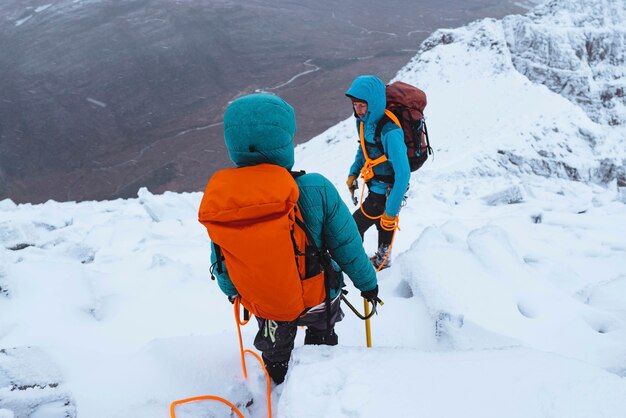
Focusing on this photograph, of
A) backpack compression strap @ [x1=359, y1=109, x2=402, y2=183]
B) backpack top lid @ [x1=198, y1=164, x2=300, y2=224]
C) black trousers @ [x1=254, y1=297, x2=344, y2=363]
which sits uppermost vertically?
backpack top lid @ [x1=198, y1=164, x2=300, y2=224]

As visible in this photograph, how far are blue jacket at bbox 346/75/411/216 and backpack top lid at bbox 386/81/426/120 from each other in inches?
5.4

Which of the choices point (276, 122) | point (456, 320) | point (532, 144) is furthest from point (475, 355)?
point (532, 144)

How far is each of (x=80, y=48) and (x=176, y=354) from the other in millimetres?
42664

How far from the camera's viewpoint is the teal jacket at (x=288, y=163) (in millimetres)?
1605

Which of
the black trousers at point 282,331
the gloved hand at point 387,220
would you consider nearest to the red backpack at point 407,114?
the gloved hand at point 387,220

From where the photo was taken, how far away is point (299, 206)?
1.77m

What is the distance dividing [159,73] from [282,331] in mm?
35344

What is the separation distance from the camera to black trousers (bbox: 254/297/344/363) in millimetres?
2047

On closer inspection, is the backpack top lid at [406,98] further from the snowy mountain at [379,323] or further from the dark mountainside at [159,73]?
the dark mountainside at [159,73]

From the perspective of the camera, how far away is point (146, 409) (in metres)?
2.00

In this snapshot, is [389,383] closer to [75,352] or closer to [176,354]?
[176,354]

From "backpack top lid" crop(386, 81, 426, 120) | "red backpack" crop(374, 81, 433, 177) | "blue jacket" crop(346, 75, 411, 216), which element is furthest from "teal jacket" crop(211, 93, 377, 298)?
"backpack top lid" crop(386, 81, 426, 120)

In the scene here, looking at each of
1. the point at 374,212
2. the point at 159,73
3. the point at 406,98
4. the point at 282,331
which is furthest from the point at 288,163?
the point at 159,73

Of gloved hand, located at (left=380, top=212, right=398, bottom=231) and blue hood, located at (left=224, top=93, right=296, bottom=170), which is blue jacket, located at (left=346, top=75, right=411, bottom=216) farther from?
blue hood, located at (left=224, top=93, right=296, bottom=170)
